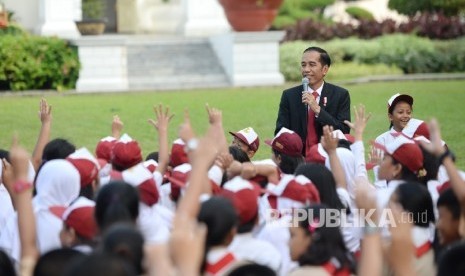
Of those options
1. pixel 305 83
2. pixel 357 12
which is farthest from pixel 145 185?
→ pixel 357 12

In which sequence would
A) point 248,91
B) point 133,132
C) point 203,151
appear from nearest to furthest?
point 203,151 < point 133,132 < point 248,91

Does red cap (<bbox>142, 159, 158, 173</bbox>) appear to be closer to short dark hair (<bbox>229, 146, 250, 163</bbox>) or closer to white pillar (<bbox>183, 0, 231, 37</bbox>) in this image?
short dark hair (<bbox>229, 146, 250, 163</bbox>)

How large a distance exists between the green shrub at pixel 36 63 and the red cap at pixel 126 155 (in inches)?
564

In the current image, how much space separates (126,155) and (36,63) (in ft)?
48.5

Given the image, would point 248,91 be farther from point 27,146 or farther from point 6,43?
point 27,146

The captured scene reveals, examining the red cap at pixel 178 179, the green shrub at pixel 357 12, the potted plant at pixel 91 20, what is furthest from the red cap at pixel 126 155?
the green shrub at pixel 357 12

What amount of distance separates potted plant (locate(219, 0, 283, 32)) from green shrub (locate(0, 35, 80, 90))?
124 inches

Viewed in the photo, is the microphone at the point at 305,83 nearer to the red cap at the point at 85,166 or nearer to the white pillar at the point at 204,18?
the red cap at the point at 85,166

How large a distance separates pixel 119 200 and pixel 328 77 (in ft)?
61.2

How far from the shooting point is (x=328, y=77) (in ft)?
79.3

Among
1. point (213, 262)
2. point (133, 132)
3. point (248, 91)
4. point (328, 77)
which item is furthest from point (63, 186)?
point (328, 77)

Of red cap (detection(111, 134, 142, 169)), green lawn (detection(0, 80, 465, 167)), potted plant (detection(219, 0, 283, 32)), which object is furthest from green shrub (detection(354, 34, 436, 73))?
red cap (detection(111, 134, 142, 169))

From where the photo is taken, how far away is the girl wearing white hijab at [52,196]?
6.66 m

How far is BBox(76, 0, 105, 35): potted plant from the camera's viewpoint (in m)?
24.8
